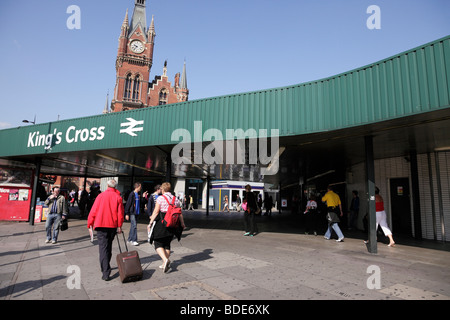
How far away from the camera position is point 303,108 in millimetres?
7992

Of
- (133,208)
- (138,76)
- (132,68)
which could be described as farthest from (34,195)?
(132,68)

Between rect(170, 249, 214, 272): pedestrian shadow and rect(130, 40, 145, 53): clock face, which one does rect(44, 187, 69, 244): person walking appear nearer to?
rect(170, 249, 214, 272): pedestrian shadow

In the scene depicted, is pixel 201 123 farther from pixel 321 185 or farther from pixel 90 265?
pixel 321 185

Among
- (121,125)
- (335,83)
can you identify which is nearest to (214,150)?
(121,125)

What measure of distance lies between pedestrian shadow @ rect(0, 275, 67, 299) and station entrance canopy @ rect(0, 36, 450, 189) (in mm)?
5754

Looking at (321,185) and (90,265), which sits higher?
(321,185)

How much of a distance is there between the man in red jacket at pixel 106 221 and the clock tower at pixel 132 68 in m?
48.0

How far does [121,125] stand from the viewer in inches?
416

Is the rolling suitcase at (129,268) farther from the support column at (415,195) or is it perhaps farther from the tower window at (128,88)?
the tower window at (128,88)

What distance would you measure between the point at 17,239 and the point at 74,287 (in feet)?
22.2

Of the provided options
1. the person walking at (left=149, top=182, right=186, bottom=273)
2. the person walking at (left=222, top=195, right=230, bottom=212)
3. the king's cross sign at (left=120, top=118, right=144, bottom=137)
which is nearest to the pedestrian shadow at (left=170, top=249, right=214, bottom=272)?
the person walking at (left=149, top=182, right=186, bottom=273)

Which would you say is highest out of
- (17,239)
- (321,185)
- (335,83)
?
(335,83)

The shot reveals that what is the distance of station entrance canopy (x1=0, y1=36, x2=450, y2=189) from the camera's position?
19.9 feet
